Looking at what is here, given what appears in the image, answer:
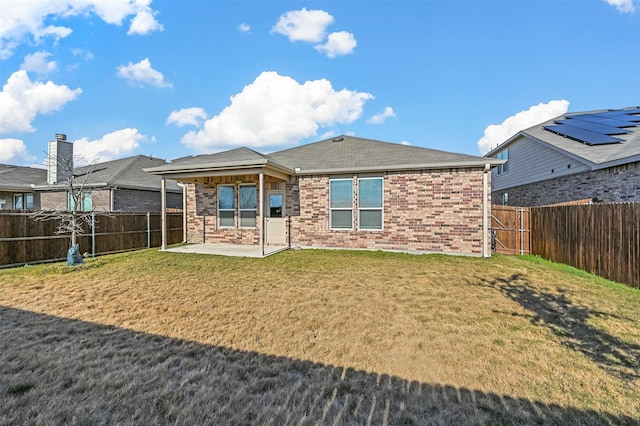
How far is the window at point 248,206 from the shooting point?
11.4m

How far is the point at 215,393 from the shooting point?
8.30ft

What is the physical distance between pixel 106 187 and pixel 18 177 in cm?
860

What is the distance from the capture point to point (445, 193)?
9422mm

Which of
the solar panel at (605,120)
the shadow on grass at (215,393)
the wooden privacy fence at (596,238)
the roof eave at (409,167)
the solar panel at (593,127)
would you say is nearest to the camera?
the shadow on grass at (215,393)

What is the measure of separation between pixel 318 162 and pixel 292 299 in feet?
22.7

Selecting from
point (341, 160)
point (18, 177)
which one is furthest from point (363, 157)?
point (18, 177)

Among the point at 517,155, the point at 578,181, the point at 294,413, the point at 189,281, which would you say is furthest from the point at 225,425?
the point at 517,155

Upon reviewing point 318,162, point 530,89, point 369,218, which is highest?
point 530,89

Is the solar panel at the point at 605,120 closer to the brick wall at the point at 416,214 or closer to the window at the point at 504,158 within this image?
the window at the point at 504,158

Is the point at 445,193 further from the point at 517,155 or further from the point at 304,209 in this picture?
the point at 517,155

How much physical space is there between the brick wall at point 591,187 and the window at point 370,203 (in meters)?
7.74

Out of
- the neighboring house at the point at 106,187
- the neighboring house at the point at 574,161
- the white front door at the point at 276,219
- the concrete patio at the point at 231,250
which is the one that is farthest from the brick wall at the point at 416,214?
the neighboring house at the point at 106,187

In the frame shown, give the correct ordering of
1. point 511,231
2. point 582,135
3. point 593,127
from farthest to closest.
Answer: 1. point 593,127
2. point 582,135
3. point 511,231

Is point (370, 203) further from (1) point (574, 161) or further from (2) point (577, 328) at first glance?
(1) point (574, 161)
